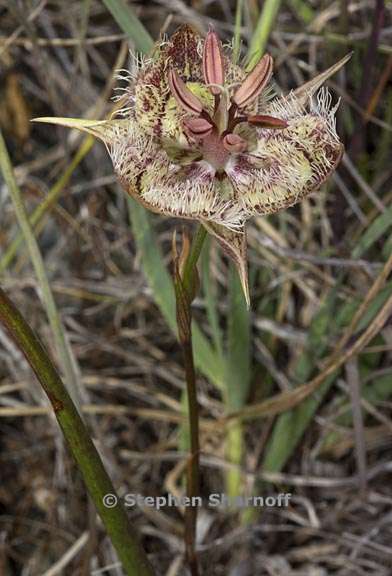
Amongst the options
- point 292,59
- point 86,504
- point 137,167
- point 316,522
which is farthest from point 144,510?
point 292,59

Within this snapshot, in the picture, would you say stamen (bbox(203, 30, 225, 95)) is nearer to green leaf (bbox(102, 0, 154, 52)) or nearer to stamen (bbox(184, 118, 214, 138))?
stamen (bbox(184, 118, 214, 138))

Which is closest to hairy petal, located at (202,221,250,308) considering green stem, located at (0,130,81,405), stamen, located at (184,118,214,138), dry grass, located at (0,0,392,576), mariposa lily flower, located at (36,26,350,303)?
mariposa lily flower, located at (36,26,350,303)

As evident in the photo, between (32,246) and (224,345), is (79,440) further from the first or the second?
(224,345)

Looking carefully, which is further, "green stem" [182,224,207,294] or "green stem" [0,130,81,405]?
"green stem" [0,130,81,405]

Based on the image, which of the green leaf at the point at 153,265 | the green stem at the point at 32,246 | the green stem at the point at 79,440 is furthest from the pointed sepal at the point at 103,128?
the green leaf at the point at 153,265

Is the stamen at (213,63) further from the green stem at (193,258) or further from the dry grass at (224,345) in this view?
the dry grass at (224,345)

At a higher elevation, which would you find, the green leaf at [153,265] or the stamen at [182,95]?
the green leaf at [153,265]

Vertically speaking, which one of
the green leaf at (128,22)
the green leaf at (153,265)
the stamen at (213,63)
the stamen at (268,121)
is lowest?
the stamen at (268,121)
